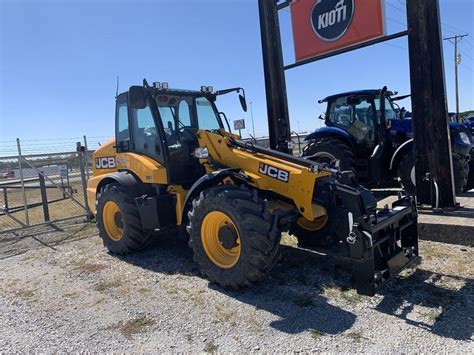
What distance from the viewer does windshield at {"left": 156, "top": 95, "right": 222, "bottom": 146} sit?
5.89m

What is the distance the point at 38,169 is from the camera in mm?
9312

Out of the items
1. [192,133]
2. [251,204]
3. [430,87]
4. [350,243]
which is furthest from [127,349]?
[430,87]

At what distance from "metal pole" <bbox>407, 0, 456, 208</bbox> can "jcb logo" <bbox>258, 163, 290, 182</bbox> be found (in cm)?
303

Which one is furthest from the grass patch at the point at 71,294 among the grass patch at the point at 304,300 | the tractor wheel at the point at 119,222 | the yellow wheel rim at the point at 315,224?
the yellow wheel rim at the point at 315,224

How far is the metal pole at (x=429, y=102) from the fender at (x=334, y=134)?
262cm

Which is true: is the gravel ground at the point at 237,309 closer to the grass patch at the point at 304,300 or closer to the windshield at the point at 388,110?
the grass patch at the point at 304,300

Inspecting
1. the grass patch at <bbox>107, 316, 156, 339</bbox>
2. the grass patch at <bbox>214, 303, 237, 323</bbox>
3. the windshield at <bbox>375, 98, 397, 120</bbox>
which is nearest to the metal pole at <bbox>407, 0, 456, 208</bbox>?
the windshield at <bbox>375, 98, 397, 120</bbox>

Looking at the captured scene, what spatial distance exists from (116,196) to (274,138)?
12.5 ft

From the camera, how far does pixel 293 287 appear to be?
4.59 m

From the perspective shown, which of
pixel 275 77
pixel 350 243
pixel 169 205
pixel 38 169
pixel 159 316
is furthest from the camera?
pixel 38 169

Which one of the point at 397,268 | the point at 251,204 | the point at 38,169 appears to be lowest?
the point at 397,268

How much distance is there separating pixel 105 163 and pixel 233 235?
345cm

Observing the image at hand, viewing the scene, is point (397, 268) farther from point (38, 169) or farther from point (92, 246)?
point (38, 169)

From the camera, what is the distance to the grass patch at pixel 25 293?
4988 millimetres
